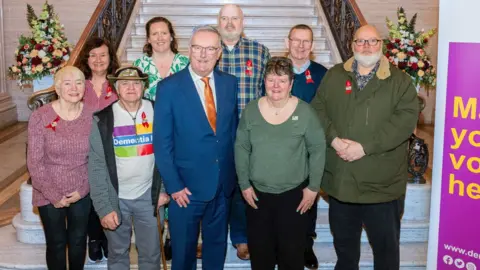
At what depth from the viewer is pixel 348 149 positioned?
322 centimetres

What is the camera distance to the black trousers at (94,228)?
4.02 metres

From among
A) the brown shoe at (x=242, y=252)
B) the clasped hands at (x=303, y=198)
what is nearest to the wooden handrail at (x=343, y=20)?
the brown shoe at (x=242, y=252)

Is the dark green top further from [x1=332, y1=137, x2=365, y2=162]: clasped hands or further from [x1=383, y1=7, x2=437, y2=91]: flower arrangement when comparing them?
[x1=383, y1=7, x2=437, y2=91]: flower arrangement

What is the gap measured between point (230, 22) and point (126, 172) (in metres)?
1.19

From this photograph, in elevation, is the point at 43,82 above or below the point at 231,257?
above

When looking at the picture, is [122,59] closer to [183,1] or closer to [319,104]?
[183,1]

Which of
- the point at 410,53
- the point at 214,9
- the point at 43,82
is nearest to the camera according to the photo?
the point at 410,53

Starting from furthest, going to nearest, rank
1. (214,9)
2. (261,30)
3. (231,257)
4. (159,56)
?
(214,9) → (261,30) → (231,257) → (159,56)

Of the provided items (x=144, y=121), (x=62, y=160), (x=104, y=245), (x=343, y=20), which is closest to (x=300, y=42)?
(x=144, y=121)

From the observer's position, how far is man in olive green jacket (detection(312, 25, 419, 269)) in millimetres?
3176

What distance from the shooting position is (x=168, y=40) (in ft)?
12.8

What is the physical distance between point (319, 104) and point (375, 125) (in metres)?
0.38

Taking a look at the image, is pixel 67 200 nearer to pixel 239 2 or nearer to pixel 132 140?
pixel 132 140

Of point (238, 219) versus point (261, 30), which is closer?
point (238, 219)
